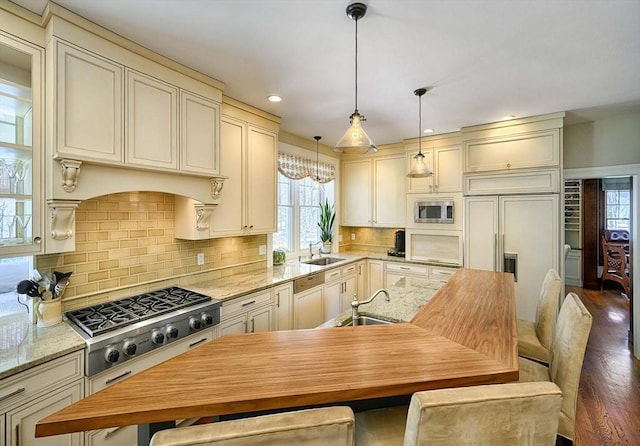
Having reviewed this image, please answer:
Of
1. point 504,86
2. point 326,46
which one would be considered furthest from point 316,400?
point 504,86

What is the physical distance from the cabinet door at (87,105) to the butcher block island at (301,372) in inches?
57.5

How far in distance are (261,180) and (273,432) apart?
9.12 feet

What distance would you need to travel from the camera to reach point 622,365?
3.02 metres

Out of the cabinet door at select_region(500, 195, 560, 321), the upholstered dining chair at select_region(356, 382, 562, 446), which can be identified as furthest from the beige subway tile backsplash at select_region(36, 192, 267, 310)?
the cabinet door at select_region(500, 195, 560, 321)

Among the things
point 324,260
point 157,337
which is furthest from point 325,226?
point 157,337

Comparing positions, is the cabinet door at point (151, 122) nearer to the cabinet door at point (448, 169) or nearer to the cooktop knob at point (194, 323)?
the cooktop knob at point (194, 323)

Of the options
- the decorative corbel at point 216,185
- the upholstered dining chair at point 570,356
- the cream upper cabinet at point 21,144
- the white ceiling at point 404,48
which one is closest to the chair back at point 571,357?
the upholstered dining chair at point 570,356

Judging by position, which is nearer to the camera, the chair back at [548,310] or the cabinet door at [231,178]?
the chair back at [548,310]

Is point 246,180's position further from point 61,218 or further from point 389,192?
point 389,192

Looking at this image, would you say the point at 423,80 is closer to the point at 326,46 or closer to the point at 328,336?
the point at 326,46

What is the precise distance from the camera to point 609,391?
8.49ft

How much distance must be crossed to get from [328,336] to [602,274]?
739 cm

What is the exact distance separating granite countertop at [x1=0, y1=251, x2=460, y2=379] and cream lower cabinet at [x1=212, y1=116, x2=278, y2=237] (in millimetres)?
497

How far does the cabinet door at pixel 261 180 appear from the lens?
122 inches
